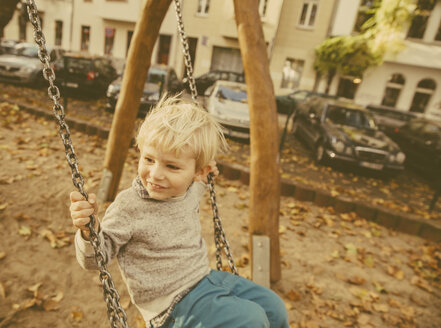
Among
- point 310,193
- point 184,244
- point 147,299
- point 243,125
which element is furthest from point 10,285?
point 243,125

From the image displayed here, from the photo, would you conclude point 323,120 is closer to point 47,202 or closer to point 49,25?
point 47,202

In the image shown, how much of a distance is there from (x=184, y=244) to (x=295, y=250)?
2.56 meters

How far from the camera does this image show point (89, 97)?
35.7 ft

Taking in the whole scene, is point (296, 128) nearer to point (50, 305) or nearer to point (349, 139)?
point (349, 139)

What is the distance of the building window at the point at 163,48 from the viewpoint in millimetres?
20219

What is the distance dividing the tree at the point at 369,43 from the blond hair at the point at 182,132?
17.8 meters

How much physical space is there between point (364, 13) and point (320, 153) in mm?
13518

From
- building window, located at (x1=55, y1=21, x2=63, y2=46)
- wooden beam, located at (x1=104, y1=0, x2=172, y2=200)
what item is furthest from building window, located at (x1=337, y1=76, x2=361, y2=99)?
building window, located at (x1=55, y1=21, x2=63, y2=46)

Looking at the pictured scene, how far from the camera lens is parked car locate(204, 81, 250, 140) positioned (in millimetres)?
8062

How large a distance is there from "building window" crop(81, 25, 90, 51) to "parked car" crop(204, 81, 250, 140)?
18.1m

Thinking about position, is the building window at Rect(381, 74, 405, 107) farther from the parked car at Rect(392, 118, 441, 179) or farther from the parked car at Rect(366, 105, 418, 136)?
the parked car at Rect(392, 118, 441, 179)

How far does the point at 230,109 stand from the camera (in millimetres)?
8273

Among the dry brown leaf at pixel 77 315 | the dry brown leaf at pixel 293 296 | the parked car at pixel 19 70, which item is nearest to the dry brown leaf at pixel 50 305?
the dry brown leaf at pixel 77 315

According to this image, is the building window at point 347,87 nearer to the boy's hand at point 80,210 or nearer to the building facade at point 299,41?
the building facade at point 299,41
